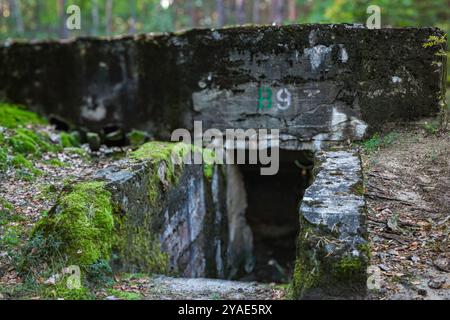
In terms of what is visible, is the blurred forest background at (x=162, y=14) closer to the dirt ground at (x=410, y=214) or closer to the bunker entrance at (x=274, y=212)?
the bunker entrance at (x=274, y=212)

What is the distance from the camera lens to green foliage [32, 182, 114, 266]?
404 cm

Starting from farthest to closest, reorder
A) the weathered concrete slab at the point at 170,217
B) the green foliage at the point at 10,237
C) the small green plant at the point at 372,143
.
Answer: the small green plant at the point at 372,143
the weathered concrete slab at the point at 170,217
the green foliage at the point at 10,237

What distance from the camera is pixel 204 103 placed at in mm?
7523

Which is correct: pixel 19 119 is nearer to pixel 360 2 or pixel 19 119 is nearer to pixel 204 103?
pixel 204 103

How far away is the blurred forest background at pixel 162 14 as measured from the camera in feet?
50.0

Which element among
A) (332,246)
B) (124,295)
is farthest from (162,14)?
(332,246)

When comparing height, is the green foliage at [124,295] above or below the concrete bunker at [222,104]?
below

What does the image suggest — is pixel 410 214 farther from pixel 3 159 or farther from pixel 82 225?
pixel 3 159

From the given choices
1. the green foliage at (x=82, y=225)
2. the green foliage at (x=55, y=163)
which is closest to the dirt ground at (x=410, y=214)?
the green foliage at (x=82, y=225)

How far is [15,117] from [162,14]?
17.2 meters

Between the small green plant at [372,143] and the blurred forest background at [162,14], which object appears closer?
the small green plant at [372,143]

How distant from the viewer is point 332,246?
3518 mm

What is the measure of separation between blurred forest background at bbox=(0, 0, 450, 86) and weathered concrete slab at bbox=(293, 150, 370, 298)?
11139mm

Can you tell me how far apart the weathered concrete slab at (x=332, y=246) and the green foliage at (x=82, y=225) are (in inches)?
74.6
